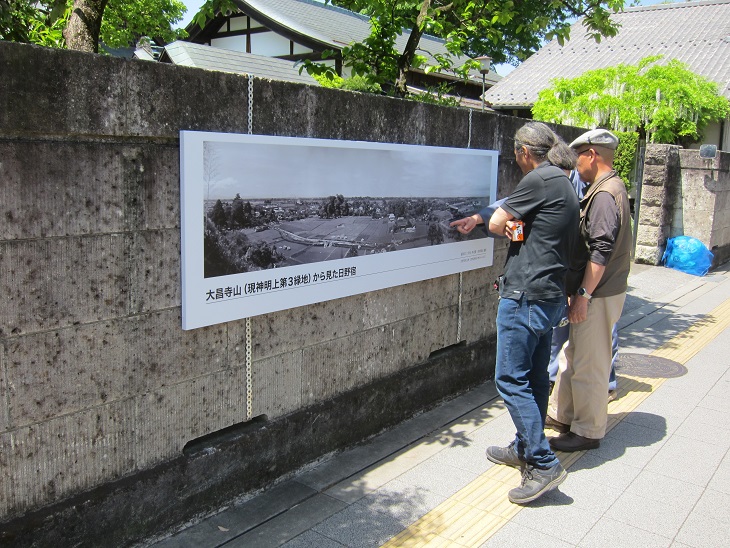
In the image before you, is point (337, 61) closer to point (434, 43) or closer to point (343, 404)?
point (434, 43)

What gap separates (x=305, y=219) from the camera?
3.66 m

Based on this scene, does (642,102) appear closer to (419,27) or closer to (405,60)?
(405,60)

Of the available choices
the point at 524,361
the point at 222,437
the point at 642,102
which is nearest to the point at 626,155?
the point at 642,102

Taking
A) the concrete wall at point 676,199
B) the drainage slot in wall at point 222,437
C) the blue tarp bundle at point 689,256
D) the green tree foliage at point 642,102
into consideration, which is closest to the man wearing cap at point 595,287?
the drainage slot in wall at point 222,437

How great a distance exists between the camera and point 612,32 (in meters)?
7.54

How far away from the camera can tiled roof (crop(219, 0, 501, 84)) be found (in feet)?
70.1

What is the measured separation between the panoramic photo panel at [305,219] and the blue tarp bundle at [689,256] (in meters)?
7.97

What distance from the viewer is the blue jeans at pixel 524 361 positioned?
3674 mm

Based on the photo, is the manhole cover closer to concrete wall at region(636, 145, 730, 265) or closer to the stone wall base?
the stone wall base

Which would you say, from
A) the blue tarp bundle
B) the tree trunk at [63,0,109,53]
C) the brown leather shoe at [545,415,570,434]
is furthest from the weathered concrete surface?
the blue tarp bundle

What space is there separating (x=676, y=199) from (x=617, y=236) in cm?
906

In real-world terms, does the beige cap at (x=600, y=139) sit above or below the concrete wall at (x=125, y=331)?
above

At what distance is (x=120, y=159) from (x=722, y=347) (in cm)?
632

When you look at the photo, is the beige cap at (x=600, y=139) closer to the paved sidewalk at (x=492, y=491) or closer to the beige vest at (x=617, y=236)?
the beige vest at (x=617, y=236)
